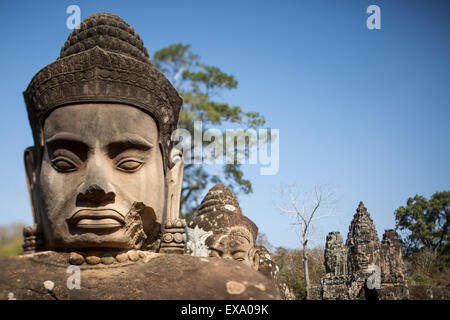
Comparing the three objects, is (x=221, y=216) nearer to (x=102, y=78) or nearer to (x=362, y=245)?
(x=102, y=78)

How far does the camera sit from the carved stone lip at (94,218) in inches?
114

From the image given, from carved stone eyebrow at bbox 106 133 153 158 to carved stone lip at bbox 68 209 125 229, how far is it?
0.46 m

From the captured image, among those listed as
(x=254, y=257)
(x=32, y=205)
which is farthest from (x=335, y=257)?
(x=32, y=205)

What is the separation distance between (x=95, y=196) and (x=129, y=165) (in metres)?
0.39

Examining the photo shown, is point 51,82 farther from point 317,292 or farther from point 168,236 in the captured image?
point 317,292

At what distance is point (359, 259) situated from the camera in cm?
1255

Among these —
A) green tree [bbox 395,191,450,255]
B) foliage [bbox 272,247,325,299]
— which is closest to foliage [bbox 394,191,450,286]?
green tree [bbox 395,191,450,255]

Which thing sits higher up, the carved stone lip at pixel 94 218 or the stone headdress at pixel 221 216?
the stone headdress at pixel 221 216

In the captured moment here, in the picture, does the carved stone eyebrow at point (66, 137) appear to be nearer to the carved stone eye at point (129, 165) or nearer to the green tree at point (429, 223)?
the carved stone eye at point (129, 165)

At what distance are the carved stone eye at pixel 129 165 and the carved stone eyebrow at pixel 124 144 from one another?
0.30 feet

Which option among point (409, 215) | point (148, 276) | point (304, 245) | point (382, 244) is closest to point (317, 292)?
point (304, 245)

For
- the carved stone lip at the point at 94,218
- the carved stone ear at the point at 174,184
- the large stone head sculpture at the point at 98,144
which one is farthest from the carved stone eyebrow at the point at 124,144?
the carved stone ear at the point at 174,184

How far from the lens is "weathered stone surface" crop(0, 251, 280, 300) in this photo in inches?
101

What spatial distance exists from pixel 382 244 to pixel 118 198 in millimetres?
12311
